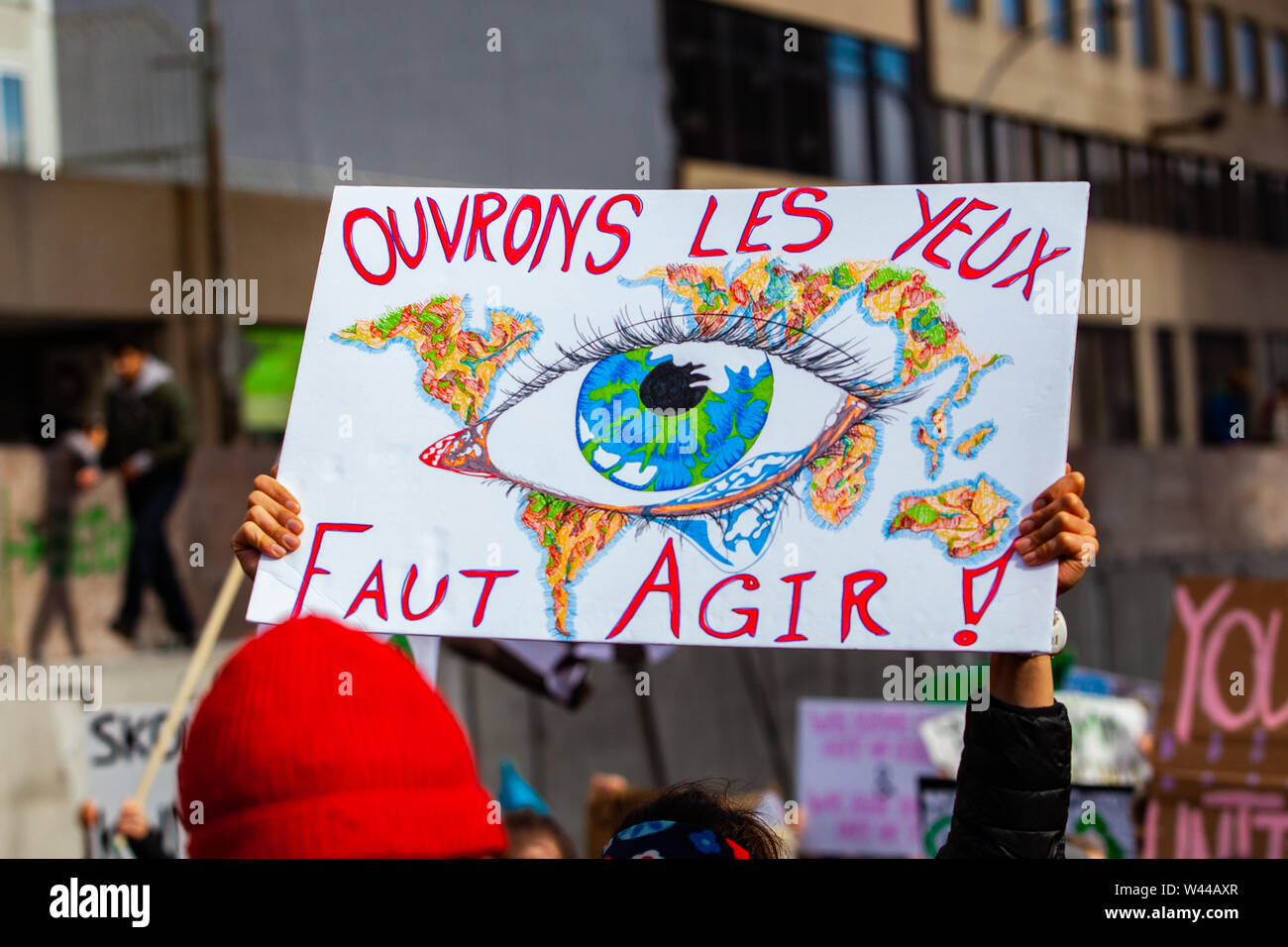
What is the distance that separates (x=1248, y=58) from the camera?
125 feet

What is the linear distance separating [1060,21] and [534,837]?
98.6ft

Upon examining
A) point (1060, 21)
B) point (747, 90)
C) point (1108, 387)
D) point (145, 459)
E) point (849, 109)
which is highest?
point (1060, 21)

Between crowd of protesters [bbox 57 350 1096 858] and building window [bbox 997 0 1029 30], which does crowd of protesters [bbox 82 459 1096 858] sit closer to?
crowd of protesters [bbox 57 350 1096 858]

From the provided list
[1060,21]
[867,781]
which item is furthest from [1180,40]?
[867,781]

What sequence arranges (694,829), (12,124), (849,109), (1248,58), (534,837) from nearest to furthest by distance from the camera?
(694,829) → (534,837) → (12,124) → (849,109) → (1248,58)

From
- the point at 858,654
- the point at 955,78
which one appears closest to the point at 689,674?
the point at 858,654

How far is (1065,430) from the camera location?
2115 millimetres

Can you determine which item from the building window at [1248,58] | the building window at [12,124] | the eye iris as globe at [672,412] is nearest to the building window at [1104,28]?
the building window at [1248,58]

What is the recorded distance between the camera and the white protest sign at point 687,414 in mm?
2154

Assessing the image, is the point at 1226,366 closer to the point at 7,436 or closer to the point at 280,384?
the point at 280,384

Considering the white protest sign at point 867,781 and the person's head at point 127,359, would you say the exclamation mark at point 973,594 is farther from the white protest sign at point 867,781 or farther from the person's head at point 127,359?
the person's head at point 127,359

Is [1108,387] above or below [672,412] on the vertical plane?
above

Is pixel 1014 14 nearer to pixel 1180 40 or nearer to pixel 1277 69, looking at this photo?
pixel 1180 40
